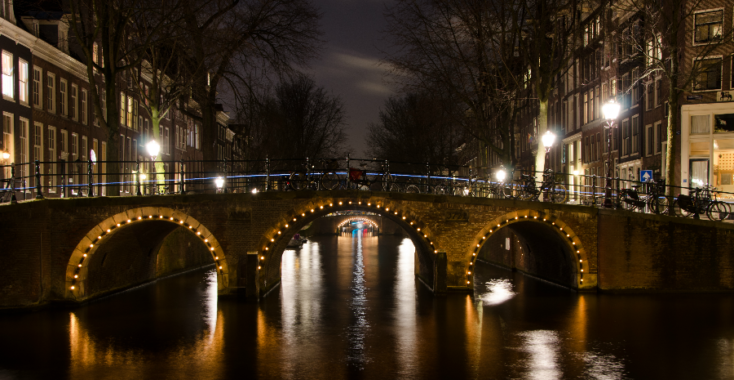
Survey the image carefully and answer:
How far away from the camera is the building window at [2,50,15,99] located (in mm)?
28031

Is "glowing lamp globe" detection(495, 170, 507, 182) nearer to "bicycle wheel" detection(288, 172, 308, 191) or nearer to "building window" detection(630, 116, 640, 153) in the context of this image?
"bicycle wheel" detection(288, 172, 308, 191)

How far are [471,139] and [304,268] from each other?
49.6ft

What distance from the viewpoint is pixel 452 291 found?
22047 millimetres

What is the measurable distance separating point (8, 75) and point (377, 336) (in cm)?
2074

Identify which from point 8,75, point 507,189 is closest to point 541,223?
point 507,189

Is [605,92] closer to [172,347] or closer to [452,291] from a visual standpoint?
[452,291]

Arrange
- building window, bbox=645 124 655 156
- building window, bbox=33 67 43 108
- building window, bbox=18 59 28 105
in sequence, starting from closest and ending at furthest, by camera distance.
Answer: building window, bbox=18 59 28 105
building window, bbox=33 67 43 108
building window, bbox=645 124 655 156

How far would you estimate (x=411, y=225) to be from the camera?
22.0 metres

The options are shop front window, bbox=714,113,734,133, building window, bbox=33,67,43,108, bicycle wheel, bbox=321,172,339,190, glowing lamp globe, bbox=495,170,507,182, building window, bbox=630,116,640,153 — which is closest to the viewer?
bicycle wheel, bbox=321,172,339,190

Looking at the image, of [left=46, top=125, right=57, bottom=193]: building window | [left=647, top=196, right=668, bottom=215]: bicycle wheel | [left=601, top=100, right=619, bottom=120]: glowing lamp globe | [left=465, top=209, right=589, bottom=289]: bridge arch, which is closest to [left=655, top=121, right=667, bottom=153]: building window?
[left=647, top=196, right=668, bottom=215]: bicycle wheel

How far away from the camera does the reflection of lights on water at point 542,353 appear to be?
12.4 m

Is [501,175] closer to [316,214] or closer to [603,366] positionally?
[316,214]

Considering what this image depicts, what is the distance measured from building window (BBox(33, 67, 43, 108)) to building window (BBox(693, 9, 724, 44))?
28.3 meters

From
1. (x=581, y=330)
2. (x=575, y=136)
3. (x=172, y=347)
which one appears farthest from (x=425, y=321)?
(x=575, y=136)
